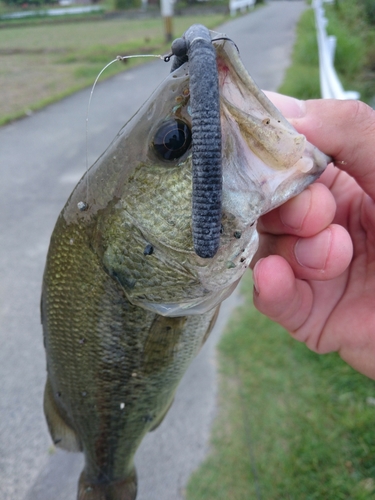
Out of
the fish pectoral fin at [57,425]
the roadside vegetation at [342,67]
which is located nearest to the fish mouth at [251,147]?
the fish pectoral fin at [57,425]

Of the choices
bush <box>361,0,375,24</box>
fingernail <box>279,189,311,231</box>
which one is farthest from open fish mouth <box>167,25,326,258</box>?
bush <box>361,0,375,24</box>

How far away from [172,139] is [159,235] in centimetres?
Result: 25

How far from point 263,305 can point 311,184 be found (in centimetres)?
48

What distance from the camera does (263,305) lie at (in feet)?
4.75

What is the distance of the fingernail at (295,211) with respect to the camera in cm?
121

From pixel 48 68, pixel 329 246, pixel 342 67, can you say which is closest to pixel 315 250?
pixel 329 246

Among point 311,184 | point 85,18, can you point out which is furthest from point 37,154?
point 85,18

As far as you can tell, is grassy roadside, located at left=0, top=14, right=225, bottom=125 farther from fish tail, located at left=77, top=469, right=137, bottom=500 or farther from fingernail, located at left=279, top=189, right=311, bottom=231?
fingernail, located at left=279, top=189, right=311, bottom=231

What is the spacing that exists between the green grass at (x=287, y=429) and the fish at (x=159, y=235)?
114cm

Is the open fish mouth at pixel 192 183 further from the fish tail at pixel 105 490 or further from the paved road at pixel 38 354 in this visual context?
the paved road at pixel 38 354

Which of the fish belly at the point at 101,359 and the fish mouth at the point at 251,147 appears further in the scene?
the fish belly at the point at 101,359

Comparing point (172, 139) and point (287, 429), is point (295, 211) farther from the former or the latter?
point (287, 429)

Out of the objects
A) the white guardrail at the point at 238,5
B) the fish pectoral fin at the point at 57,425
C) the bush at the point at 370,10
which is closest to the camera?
the fish pectoral fin at the point at 57,425

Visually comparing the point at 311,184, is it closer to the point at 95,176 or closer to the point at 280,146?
the point at 280,146
